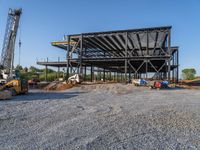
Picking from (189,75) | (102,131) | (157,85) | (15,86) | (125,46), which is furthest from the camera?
(189,75)

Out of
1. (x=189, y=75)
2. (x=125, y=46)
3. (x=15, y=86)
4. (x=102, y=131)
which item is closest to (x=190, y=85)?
(x=125, y=46)

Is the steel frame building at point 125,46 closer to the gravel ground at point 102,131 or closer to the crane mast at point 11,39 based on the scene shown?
the crane mast at point 11,39

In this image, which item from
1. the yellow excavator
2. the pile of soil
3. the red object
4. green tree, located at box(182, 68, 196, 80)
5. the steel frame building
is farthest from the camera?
green tree, located at box(182, 68, 196, 80)

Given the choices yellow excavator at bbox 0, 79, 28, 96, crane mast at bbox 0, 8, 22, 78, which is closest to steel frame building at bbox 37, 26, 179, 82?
crane mast at bbox 0, 8, 22, 78

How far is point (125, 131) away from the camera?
15.1 feet

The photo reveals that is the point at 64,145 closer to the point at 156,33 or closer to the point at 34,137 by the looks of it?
the point at 34,137

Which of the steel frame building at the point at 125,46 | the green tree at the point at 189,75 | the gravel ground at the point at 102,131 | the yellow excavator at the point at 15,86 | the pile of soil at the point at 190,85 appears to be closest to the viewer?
the gravel ground at the point at 102,131

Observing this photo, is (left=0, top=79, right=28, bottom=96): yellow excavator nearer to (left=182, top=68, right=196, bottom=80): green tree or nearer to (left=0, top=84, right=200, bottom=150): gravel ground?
(left=0, top=84, right=200, bottom=150): gravel ground

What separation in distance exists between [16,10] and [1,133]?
730 inches

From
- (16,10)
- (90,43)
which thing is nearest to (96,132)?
(16,10)

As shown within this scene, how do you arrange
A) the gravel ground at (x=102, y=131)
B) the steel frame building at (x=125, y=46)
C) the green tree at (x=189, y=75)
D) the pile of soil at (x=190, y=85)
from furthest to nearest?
the green tree at (x=189, y=75)
the steel frame building at (x=125, y=46)
the pile of soil at (x=190, y=85)
the gravel ground at (x=102, y=131)

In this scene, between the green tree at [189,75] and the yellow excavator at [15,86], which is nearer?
the yellow excavator at [15,86]

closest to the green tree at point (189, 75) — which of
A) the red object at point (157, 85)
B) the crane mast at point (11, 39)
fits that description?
the red object at point (157, 85)

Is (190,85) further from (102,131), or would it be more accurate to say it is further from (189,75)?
(189,75)
